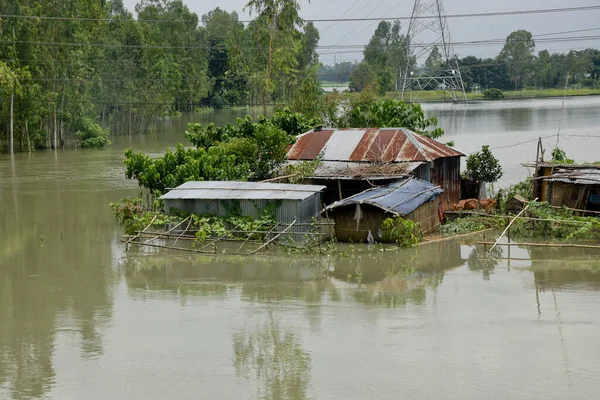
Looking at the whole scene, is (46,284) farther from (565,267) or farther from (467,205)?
(467,205)

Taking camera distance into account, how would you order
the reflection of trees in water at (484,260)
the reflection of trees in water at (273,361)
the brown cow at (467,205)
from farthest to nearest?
the brown cow at (467,205) → the reflection of trees in water at (484,260) → the reflection of trees in water at (273,361)

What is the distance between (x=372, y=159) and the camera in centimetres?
2525

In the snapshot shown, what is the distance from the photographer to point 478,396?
11.8m

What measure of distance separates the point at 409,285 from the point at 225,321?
15.0 ft

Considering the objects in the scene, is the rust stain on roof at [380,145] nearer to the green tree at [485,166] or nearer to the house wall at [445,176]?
the house wall at [445,176]

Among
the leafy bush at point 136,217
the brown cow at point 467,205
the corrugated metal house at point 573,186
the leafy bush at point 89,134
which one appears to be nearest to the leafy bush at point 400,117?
the brown cow at point 467,205

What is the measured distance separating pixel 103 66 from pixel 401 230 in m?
42.0

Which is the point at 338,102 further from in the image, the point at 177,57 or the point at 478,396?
the point at 177,57

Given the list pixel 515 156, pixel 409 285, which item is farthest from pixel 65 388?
pixel 515 156

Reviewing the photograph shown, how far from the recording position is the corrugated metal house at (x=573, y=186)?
23031 mm

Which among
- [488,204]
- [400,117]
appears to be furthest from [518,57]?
[488,204]

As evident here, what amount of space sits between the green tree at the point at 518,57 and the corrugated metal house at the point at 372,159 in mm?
90465

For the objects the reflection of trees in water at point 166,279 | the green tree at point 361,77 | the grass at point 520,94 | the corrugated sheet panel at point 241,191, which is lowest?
the reflection of trees in water at point 166,279

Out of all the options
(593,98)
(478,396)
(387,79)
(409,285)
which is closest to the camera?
(478,396)
